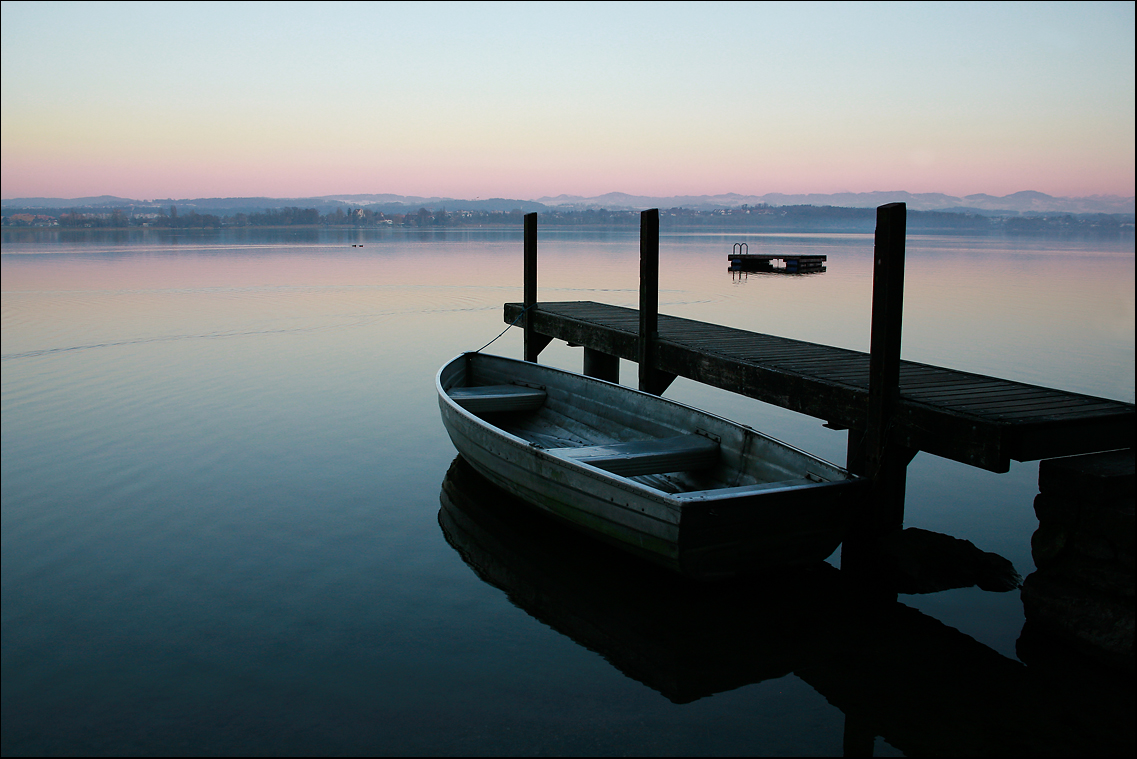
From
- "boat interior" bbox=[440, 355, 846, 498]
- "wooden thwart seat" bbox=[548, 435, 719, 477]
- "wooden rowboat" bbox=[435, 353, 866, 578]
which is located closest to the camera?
"wooden rowboat" bbox=[435, 353, 866, 578]

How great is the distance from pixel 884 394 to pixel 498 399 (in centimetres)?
491

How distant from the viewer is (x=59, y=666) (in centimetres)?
552

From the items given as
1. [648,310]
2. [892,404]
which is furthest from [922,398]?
[648,310]

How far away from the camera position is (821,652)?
5.86 metres

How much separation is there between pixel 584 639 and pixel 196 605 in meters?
3.04

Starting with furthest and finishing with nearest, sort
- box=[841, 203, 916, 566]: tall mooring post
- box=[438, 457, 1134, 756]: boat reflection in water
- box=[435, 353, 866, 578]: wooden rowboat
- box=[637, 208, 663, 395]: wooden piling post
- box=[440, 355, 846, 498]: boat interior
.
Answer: box=[637, 208, 663, 395]: wooden piling post, box=[440, 355, 846, 498]: boat interior, box=[841, 203, 916, 566]: tall mooring post, box=[435, 353, 866, 578]: wooden rowboat, box=[438, 457, 1134, 756]: boat reflection in water

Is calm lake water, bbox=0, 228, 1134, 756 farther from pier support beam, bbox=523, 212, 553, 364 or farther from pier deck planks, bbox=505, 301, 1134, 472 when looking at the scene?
pier support beam, bbox=523, 212, 553, 364

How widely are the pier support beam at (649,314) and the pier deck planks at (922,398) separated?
19 centimetres

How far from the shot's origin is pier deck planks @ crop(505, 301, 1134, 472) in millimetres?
5844

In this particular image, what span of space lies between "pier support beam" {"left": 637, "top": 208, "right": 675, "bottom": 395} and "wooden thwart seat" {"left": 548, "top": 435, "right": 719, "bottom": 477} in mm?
2641

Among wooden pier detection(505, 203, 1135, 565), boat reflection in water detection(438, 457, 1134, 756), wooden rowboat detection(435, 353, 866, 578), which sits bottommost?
boat reflection in water detection(438, 457, 1134, 756)

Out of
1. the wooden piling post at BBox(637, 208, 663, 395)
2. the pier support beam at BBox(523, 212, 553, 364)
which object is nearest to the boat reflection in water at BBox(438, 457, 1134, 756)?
the wooden piling post at BBox(637, 208, 663, 395)

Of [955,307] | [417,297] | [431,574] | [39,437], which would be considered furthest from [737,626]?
[417,297]

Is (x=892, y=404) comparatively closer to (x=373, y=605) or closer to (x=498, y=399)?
(x=373, y=605)
